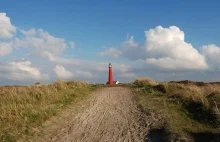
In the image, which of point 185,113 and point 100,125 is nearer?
point 100,125

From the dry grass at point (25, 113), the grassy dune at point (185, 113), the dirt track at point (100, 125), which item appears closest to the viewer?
→ the dirt track at point (100, 125)

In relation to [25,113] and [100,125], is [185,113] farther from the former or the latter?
[25,113]

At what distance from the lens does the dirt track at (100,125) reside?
10.3m

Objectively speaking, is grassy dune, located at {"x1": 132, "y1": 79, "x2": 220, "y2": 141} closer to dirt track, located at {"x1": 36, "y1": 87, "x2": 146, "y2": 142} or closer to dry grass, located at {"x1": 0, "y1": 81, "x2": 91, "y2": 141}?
dirt track, located at {"x1": 36, "y1": 87, "x2": 146, "y2": 142}

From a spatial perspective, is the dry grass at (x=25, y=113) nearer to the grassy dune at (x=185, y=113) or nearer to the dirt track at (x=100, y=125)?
the dirt track at (x=100, y=125)

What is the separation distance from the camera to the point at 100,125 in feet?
39.1

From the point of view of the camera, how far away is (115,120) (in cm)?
1275

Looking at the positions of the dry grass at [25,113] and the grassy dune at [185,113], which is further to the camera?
the grassy dune at [185,113]

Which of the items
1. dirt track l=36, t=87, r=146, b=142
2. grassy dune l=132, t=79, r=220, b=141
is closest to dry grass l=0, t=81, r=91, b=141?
dirt track l=36, t=87, r=146, b=142

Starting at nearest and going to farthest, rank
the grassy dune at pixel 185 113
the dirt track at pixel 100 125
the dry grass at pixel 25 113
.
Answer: the dirt track at pixel 100 125 < the dry grass at pixel 25 113 < the grassy dune at pixel 185 113

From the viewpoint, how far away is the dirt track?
10.3m

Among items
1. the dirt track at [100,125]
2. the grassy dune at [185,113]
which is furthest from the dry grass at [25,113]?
the grassy dune at [185,113]

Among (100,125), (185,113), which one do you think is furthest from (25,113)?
(185,113)

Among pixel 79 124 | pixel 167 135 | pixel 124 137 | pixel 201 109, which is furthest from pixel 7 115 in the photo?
pixel 201 109
